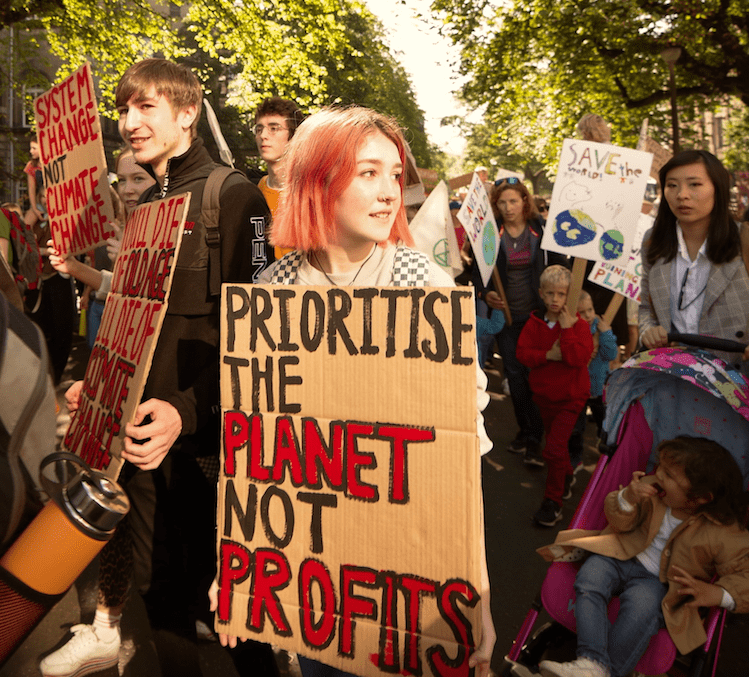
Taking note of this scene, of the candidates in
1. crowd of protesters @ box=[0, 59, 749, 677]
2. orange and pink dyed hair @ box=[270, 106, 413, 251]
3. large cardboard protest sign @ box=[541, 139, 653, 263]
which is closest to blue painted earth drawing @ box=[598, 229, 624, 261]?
large cardboard protest sign @ box=[541, 139, 653, 263]

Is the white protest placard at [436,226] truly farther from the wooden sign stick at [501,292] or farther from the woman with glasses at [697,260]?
the woman with glasses at [697,260]

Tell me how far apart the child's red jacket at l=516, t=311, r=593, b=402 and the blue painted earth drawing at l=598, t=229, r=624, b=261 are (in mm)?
597

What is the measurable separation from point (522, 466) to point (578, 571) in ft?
A: 8.39

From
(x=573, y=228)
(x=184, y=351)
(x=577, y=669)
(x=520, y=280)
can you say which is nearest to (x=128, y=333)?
(x=184, y=351)

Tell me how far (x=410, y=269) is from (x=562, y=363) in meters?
2.83

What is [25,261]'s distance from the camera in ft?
15.3

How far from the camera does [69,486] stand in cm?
95

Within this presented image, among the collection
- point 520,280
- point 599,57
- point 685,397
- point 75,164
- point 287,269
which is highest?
point 599,57

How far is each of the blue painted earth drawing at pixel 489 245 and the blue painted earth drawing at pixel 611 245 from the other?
79cm

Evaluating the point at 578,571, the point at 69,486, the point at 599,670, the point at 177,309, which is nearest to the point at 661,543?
the point at 578,571

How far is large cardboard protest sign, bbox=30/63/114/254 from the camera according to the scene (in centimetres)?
248

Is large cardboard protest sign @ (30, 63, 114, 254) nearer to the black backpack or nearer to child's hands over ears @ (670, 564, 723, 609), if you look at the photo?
the black backpack

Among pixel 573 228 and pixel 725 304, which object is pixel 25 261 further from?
pixel 725 304

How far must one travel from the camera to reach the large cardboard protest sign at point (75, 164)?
2479 mm
